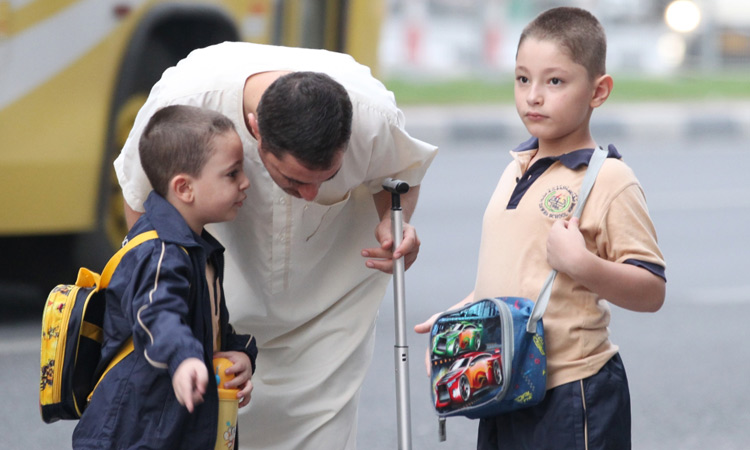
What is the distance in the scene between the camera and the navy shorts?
2.54 metres

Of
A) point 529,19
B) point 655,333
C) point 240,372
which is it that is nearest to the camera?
point 240,372

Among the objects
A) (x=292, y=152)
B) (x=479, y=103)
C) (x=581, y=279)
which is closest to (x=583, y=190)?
(x=581, y=279)

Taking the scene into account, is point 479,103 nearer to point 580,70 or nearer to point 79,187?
point 79,187

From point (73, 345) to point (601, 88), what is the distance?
1.27m

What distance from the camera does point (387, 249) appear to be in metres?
2.98

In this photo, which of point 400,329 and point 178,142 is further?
point 400,329

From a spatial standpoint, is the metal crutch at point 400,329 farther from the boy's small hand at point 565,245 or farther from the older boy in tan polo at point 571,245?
the boy's small hand at point 565,245

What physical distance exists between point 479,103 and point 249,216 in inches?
489

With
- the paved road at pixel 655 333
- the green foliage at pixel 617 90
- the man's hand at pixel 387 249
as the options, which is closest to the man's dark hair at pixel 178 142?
the man's hand at pixel 387 249

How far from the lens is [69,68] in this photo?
18.0 feet

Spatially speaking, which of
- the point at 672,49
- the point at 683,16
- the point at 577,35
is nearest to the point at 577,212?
the point at 577,35

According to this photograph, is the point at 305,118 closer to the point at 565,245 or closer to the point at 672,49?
the point at 565,245

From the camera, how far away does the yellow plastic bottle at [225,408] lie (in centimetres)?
260

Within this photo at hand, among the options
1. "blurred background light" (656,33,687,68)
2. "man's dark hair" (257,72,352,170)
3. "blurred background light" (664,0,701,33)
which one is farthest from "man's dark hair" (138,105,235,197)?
"blurred background light" (656,33,687,68)
